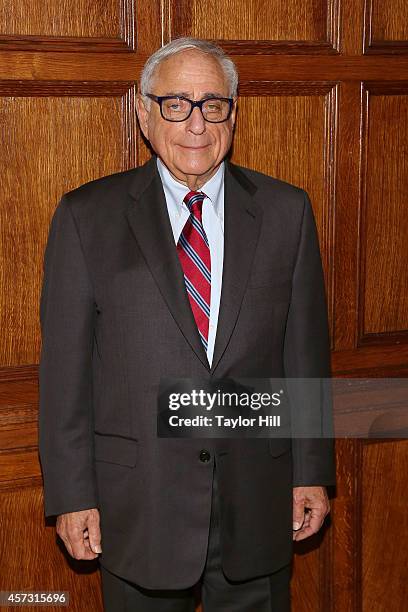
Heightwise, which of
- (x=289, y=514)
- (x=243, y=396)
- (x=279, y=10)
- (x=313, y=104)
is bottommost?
(x=289, y=514)

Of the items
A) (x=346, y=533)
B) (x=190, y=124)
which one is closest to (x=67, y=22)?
(x=190, y=124)

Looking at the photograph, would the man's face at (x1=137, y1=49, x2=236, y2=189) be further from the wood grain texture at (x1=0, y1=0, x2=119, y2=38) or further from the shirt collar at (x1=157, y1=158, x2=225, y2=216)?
the wood grain texture at (x1=0, y1=0, x2=119, y2=38)

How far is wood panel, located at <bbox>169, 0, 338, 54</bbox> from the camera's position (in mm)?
2320

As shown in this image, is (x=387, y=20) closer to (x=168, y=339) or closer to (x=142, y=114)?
(x=142, y=114)

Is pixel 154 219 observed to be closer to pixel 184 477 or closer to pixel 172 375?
pixel 172 375

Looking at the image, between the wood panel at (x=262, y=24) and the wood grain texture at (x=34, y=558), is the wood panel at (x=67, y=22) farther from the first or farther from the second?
the wood grain texture at (x=34, y=558)

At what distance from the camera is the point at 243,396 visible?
2.11m

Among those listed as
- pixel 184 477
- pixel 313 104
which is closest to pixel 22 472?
pixel 184 477

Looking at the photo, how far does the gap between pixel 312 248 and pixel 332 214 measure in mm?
377

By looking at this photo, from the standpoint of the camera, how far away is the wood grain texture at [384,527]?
8.84 feet

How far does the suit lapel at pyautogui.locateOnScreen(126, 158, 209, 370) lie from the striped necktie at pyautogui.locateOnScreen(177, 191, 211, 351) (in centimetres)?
4

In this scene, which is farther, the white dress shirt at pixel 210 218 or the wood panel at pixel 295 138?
the wood panel at pixel 295 138

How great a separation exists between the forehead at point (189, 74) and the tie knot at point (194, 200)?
214 millimetres

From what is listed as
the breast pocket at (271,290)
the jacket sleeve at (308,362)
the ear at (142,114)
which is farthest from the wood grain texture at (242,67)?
the breast pocket at (271,290)
